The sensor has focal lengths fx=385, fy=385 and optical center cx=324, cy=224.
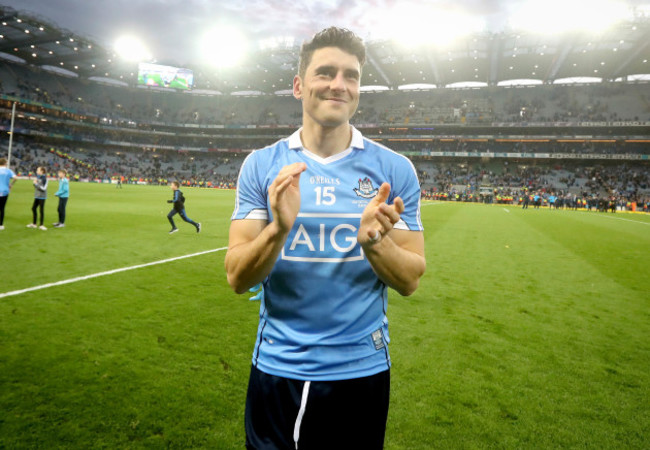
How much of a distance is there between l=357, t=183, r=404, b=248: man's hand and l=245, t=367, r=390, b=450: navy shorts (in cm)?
63

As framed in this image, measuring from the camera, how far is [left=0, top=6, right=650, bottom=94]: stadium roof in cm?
4322

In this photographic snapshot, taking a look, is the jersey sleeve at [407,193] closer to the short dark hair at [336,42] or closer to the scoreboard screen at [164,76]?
the short dark hair at [336,42]

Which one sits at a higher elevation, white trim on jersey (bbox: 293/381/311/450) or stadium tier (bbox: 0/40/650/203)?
stadium tier (bbox: 0/40/650/203)

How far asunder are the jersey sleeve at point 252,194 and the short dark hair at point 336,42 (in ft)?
1.76

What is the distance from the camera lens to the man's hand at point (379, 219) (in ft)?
4.42

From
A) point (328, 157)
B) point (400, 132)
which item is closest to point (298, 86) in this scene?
point (328, 157)

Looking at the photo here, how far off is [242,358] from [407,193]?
3092 millimetres

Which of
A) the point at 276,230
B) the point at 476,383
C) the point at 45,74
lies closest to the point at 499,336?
the point at 476,383

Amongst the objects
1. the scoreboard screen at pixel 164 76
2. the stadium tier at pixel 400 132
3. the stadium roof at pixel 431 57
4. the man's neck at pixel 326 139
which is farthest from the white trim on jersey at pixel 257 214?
the scoreboard screen at pixel 164 76

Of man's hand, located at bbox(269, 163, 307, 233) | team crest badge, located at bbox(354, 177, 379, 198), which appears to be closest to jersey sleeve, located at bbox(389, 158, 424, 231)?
team crest badge, located at bbox(354, 177, 379, 198)

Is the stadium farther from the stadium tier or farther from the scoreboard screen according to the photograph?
the scoreboard screen

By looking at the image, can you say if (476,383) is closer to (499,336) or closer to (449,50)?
(499,336)

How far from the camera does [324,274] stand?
5.28 ft

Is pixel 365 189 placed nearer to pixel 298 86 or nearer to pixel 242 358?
pixel 298 86
